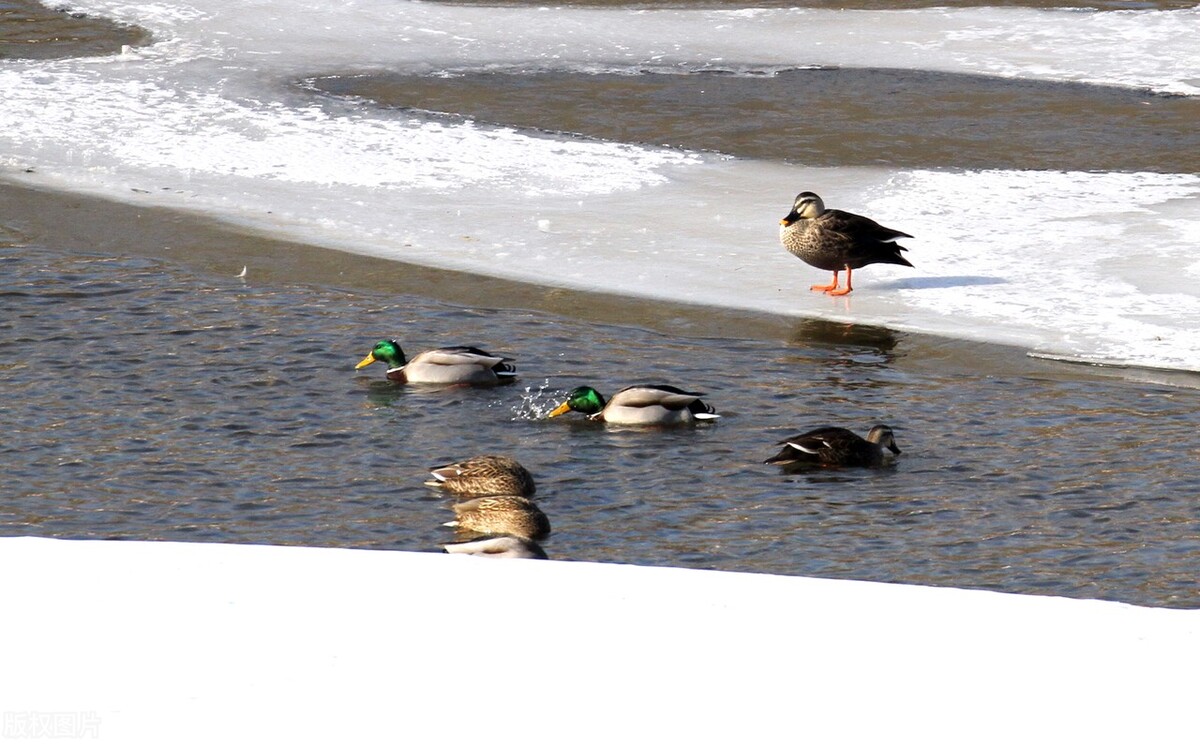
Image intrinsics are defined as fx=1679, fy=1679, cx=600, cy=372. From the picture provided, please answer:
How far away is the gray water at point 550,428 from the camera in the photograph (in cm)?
653

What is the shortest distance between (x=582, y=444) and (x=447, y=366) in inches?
44.4

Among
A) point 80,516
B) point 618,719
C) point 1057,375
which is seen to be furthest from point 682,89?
point 618,719

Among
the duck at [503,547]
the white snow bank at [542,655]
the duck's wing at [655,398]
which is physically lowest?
the duck at [503,547]

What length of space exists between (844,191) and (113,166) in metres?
5.67

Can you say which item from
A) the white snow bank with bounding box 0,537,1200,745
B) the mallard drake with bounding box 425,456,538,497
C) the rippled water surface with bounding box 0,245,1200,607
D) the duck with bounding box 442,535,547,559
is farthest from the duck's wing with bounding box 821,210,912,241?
the white snow bank with bounding box 0,537,1200,745

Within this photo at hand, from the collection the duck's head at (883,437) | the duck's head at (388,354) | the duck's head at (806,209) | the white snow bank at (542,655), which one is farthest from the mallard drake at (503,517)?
the duck's head at (806,209)

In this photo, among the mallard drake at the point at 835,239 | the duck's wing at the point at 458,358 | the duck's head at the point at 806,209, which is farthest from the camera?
the duck's head at the point at 806,209

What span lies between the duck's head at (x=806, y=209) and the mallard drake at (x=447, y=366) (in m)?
2.60

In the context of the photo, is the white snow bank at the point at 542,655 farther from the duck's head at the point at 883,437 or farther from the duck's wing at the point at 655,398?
the duck's wing at the point at 655,398

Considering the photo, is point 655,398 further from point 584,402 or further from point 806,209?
point 806,209

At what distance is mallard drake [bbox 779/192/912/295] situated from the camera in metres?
10.3

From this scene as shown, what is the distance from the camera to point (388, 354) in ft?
28.6

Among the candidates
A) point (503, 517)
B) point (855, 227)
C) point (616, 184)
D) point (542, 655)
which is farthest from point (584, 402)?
point (616, 184)

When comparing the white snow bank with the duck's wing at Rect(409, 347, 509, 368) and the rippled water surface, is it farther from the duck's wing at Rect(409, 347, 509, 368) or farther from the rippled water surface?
the duck's wing at Rect(409, 347, 509, 368)
